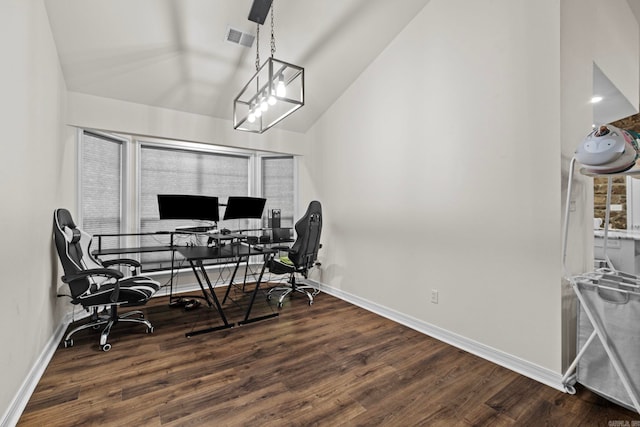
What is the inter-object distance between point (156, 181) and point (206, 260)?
1343mm

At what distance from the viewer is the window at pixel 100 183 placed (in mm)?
3355

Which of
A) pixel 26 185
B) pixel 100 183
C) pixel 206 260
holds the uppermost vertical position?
pixel 100 183

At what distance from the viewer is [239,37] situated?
2.85 m

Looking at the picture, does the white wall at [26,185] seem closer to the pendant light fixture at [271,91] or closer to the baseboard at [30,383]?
the baseboard at [30,383]

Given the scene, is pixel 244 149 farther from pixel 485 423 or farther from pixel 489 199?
pixel 485 423

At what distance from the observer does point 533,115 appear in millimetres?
2104

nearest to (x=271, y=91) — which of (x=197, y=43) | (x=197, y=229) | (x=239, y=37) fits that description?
(x=239, y=37)

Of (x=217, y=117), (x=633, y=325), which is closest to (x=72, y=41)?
(x=217, y=117)

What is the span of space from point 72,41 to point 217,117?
5.52ft

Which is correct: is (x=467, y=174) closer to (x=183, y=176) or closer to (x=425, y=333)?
(x=425, y=333)

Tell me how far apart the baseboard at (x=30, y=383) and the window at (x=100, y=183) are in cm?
126

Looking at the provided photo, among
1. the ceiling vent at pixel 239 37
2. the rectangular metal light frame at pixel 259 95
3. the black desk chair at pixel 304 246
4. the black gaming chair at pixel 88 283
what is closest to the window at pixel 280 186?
the rectangular metal light frame at pixel 259 95

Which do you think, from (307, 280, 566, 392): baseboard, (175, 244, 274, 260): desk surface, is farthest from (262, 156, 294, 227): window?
(307, 280, 566, 392): baseboard

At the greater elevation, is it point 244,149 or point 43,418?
point 244,149
